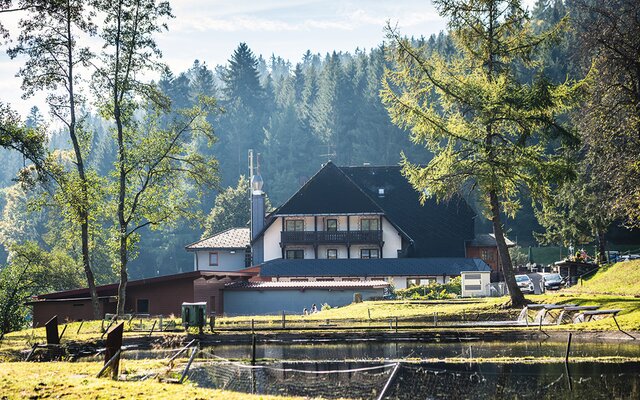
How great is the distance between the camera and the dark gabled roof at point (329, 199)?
80.4 m

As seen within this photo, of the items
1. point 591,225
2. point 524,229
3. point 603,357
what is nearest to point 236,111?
point 524,229

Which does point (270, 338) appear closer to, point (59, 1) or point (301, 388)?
point (301, 388)

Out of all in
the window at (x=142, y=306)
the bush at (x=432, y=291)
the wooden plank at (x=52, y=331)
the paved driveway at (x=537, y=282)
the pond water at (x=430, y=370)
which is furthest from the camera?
the paved driveway at (x=537, y=282)

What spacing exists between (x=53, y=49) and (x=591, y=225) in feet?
149

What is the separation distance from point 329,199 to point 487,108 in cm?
4405

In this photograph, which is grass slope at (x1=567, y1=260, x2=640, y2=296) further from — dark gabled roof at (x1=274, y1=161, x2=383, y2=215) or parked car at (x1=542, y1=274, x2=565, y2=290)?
dark gabled roof at (x1=274, y1=161, x2=383, y2=215)

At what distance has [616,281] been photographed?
158 feet

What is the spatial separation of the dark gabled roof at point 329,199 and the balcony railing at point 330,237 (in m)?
1.96

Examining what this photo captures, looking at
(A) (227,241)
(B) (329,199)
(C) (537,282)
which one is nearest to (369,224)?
(B) (329,199)

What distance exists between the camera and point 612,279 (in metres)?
49.2

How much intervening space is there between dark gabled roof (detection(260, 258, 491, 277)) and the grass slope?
56.8 ft

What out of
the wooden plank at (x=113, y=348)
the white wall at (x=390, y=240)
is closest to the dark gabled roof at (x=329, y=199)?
the white wall at (x=390, y=240)

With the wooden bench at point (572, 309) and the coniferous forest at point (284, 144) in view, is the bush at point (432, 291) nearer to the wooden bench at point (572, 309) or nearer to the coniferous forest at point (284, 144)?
the coniferous forest at point (284, 144)

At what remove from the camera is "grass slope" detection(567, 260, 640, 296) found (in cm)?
4403
